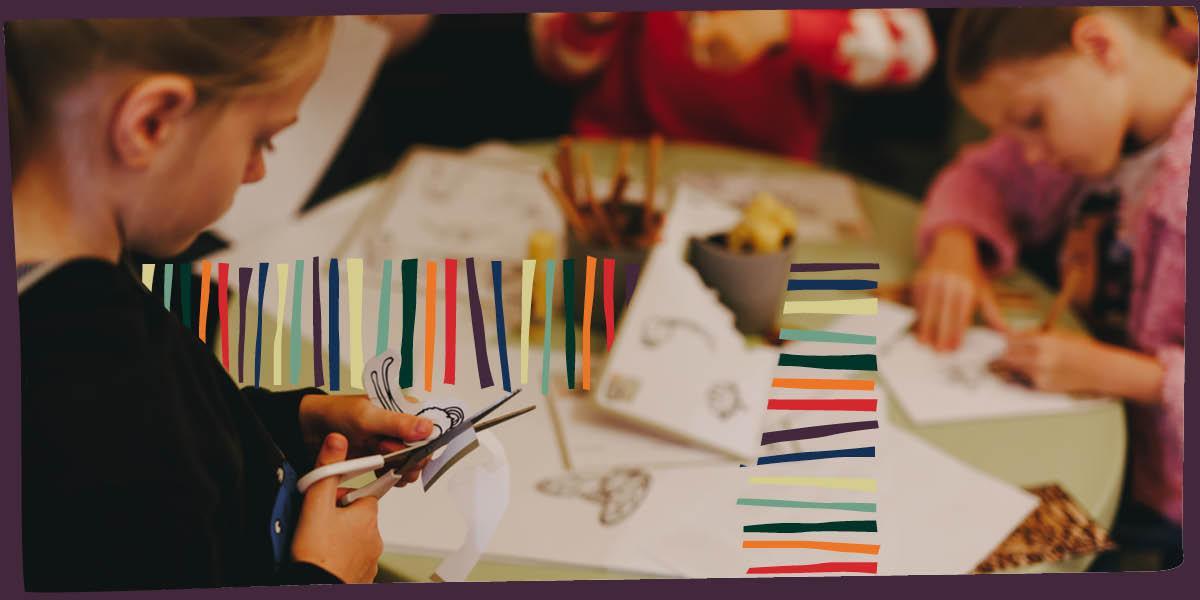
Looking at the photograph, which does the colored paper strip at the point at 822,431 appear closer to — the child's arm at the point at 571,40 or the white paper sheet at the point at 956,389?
the white paper sheet at the point at 956,389

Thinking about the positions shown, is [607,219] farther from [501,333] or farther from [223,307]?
[223,307]

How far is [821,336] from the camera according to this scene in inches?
30.2

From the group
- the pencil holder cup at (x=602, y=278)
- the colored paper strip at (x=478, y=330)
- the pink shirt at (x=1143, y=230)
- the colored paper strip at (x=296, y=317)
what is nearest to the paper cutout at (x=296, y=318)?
the colored paper strip at (x=296, y=317)

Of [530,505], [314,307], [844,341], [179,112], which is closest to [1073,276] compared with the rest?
[844,341]

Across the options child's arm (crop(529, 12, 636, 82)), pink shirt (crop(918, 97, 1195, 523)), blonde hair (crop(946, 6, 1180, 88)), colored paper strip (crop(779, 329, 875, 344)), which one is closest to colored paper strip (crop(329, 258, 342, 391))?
colored paper strip (crop(779, 329, 875, 344))

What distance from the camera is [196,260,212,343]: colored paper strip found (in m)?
0.68

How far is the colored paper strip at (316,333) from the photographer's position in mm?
708

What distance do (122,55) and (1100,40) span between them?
834 millimetres

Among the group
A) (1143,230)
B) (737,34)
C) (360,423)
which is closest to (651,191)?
(737,34)

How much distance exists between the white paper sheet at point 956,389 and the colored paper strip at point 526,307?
1.39 feet

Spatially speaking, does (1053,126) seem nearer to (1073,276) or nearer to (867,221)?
(1073,276)

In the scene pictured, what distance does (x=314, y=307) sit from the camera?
0.72 metres

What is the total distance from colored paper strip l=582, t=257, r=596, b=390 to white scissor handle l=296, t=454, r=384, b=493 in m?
0.18

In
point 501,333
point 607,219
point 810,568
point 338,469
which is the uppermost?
point 607,219
